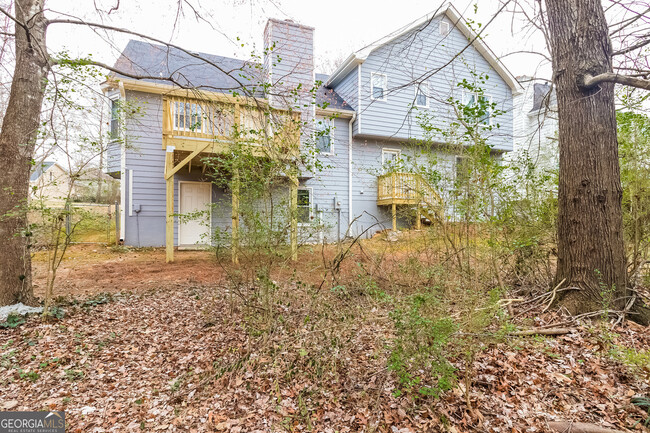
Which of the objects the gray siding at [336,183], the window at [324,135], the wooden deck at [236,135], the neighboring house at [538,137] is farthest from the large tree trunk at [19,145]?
the gray siding at [336,183]

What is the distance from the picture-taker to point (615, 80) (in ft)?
8.34

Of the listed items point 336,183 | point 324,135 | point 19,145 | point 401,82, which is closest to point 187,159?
point 19,145

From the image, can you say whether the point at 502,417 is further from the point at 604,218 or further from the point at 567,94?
the point at 567,94

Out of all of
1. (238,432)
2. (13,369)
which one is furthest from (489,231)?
(13,369)

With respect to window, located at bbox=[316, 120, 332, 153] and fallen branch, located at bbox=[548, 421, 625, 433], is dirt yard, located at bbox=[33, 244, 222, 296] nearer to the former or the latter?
window, located at bbox=[316, 120, 332, 153]

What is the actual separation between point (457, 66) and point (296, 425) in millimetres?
11886

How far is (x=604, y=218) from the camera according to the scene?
2.88 meters

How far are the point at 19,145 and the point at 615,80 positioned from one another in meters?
6.07

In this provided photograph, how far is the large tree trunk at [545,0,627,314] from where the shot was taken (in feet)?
9.44

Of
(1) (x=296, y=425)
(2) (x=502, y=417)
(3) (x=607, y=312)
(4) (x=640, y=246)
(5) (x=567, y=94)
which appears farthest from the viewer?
(4) (x=640, y=246)

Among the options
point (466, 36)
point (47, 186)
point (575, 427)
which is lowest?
point (575, 427)

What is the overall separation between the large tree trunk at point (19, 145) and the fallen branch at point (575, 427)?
530cm

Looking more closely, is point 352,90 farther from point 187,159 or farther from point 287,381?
point 287,381

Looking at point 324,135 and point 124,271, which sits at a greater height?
point 324,135
